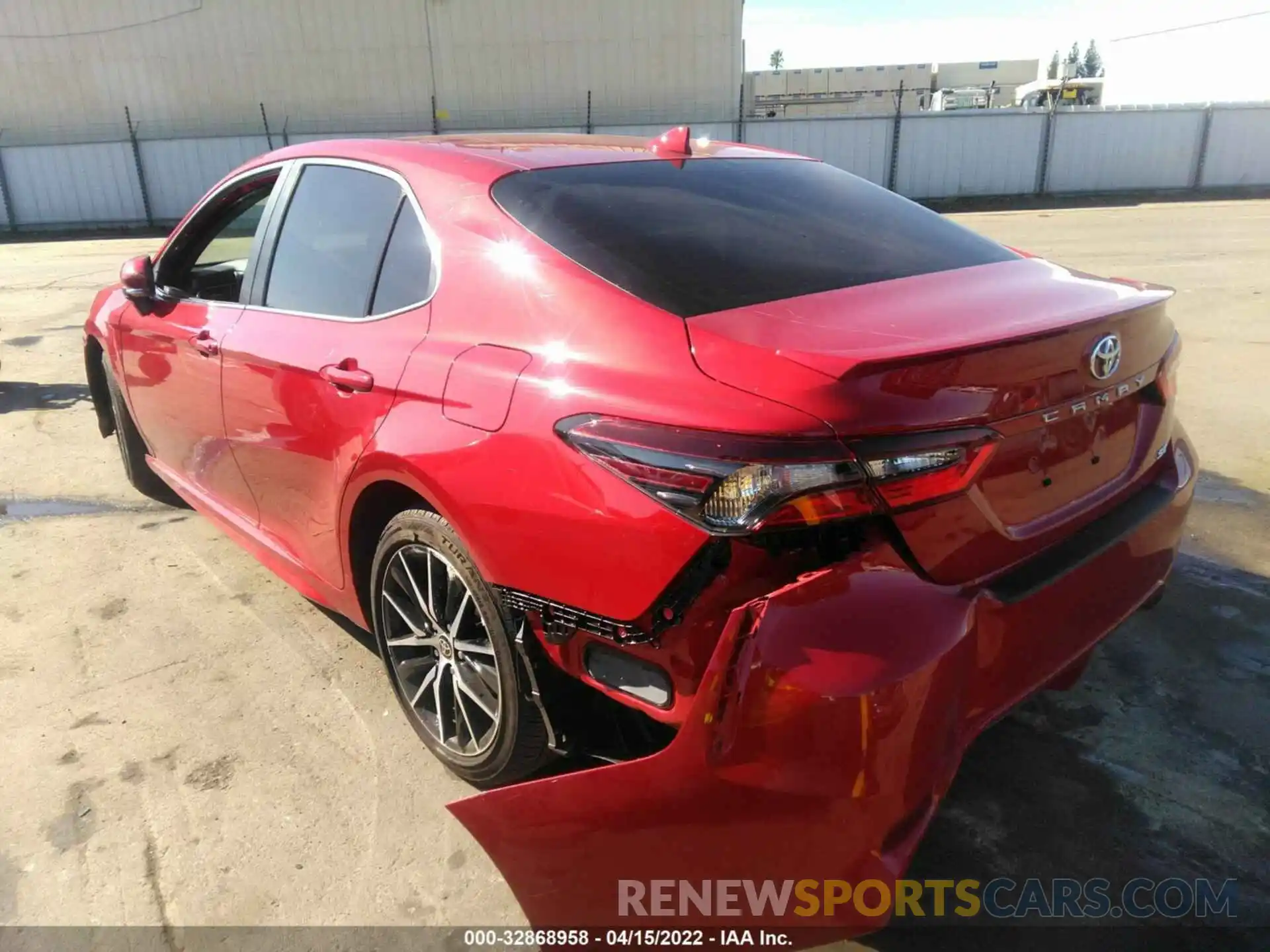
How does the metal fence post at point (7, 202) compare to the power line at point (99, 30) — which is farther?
the power line at point (99, 30)

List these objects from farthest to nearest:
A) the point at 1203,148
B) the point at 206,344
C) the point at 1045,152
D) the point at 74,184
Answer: the point at 1203,148 → the point at 1045,152 → the point at 74,184 → the point at 206,344

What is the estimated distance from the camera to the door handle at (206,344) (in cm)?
329

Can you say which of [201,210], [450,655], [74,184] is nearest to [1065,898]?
[450,655]

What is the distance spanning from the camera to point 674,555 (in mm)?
1724

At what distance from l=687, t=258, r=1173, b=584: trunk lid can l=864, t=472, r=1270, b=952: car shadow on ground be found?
0.84 meters

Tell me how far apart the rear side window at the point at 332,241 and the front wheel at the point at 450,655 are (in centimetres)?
75

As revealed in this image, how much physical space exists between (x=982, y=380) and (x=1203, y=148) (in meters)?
26.5

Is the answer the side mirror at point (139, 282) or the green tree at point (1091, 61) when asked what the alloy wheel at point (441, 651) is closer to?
the side mirror at point (139, 282)

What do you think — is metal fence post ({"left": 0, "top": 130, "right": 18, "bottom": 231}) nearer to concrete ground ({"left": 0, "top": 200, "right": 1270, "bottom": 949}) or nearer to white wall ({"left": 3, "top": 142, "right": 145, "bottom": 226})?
white wall ({"left": 3, "top": 142, "right": 145, "bottom": 226})

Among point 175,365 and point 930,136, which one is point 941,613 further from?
point 930,136

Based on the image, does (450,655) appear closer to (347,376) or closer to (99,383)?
(347,376)

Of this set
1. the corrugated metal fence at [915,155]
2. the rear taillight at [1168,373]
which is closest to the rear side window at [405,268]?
the rear taillight at [1168,373]

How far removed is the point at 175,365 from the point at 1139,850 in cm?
361

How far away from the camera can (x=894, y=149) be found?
2223 cm
